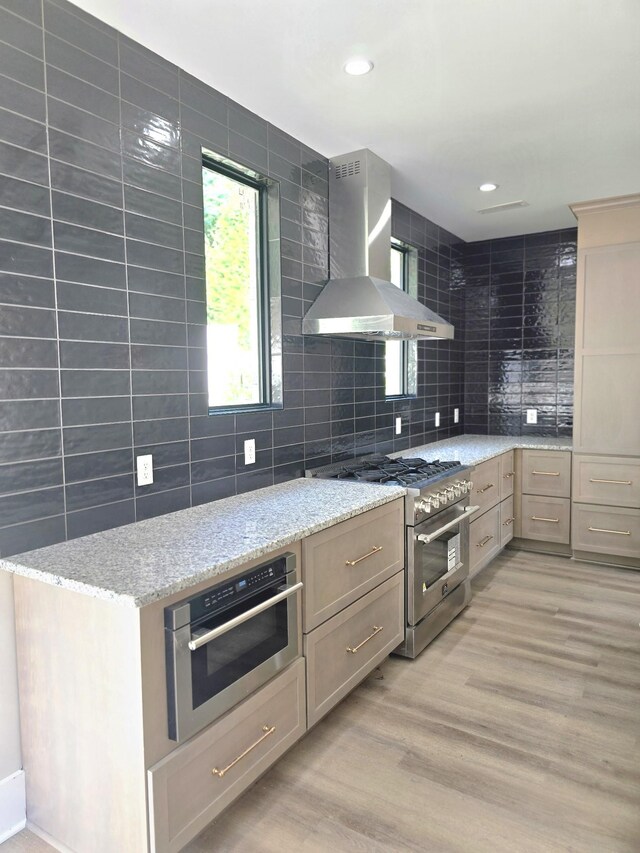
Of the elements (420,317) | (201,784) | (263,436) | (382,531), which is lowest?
(201,784)

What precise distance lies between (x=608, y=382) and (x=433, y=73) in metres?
2.64

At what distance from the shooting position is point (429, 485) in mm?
2805

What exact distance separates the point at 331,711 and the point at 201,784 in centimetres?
90

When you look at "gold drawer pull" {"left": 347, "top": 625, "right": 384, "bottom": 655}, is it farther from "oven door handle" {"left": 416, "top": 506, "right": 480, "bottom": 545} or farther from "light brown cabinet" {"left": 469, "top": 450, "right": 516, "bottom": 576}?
"light brown cabinet" {"left": 469, "top": 450, "right": 516, "bottom": 576}

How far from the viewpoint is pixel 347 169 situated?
3090 millimetres

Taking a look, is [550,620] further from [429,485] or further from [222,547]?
[222,547]

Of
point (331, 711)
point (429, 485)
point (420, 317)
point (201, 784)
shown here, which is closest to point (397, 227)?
point (420, 317)

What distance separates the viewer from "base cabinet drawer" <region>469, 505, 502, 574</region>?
357 cm

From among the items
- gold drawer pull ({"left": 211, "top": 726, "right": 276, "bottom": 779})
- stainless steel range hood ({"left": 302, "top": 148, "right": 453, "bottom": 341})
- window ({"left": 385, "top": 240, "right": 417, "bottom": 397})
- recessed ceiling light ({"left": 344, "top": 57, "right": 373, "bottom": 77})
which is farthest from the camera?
window ({"left": 385, "top": 240, "right": 417, "bottom": 397})

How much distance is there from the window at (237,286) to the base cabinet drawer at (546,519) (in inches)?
101

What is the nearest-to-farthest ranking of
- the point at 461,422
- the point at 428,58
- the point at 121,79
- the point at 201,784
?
1. the point at 201,784
2. the point at 121,79
3. the point at 428,58
4. the point at 461,422

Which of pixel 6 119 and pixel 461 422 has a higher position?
pixel 6 119

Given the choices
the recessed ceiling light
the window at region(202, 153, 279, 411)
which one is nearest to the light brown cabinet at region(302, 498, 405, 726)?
the window at region(202, 153, 279, 411)

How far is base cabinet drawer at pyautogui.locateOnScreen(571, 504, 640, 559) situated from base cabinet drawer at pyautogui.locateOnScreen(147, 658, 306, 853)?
2976 mm
